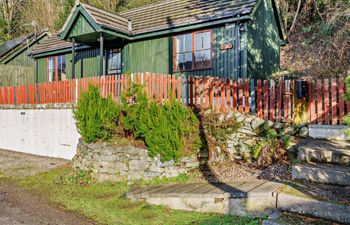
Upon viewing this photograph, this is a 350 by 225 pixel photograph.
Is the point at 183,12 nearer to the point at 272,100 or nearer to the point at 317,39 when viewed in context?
the point at 272,100

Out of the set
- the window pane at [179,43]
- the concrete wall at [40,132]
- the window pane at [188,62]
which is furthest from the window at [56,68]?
the window pane at [188,62]

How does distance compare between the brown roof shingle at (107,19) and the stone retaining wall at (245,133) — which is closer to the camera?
the stone retaining wall at (245,133)

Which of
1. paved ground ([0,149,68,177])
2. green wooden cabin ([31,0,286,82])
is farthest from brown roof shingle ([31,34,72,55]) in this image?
paved ground ([0,149,68,177])

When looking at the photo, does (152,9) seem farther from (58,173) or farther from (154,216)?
(154,216)

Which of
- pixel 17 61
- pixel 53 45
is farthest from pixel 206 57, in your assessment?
pixel 17 61

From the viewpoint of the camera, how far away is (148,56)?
1461 centimetres

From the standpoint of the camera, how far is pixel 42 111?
495 inches

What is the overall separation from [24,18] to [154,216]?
3648 centimetres

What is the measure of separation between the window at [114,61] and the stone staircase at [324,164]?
11.6m

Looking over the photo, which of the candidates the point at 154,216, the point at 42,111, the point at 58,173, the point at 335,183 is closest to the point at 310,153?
the point at 335,183

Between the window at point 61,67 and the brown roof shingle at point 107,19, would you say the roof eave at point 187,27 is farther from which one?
the window at point 61,67

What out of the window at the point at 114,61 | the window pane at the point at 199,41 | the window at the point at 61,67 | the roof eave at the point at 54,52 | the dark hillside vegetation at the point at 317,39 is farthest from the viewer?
the window at the point at 61,67

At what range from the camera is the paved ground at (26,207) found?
19.0 ft

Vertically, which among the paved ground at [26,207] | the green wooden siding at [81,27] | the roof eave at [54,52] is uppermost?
the green wooden siding at [81,27]
